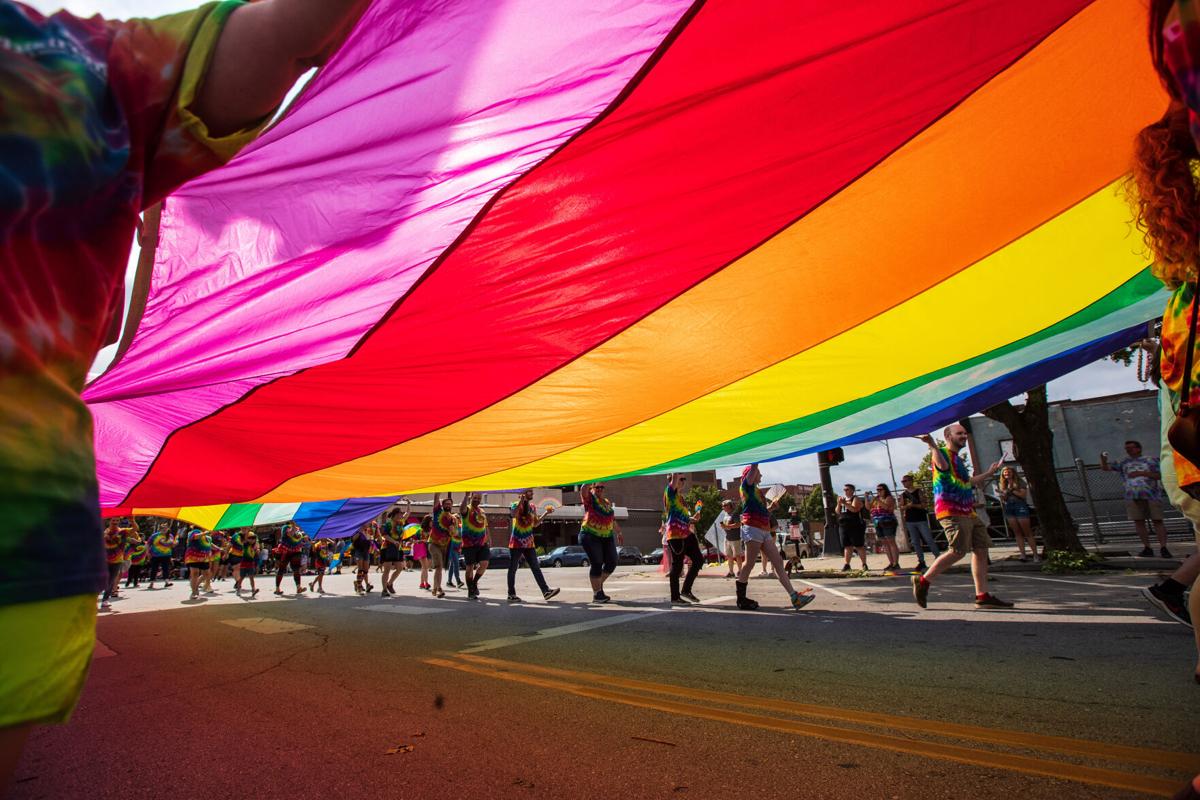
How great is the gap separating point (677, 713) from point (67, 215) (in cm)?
316

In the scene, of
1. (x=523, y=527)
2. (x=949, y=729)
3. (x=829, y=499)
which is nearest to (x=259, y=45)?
(x=949, y=729)

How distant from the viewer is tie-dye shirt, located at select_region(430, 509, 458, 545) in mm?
11641

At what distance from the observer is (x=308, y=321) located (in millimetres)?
3033

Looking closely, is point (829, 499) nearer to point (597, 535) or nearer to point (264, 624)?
point (597, 535)

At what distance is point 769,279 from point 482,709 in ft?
9.43

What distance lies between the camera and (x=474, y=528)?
10398 mm

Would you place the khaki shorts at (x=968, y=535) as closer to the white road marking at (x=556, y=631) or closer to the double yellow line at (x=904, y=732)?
the white road marking at (x=556, y=631)

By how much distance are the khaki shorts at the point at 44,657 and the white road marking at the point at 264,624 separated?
25.4ft

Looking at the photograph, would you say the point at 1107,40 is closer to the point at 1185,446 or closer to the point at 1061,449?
the point at 1185,446

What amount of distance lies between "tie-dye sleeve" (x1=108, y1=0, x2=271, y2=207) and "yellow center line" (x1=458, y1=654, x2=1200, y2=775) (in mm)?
3206

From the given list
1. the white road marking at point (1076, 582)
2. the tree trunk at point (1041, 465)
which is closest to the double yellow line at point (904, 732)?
the white road marking at point (1076, 582)

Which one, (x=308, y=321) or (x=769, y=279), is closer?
(x=308, y=321)

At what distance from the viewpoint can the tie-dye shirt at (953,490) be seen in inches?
240

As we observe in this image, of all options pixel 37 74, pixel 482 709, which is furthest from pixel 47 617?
pixel 482 709
